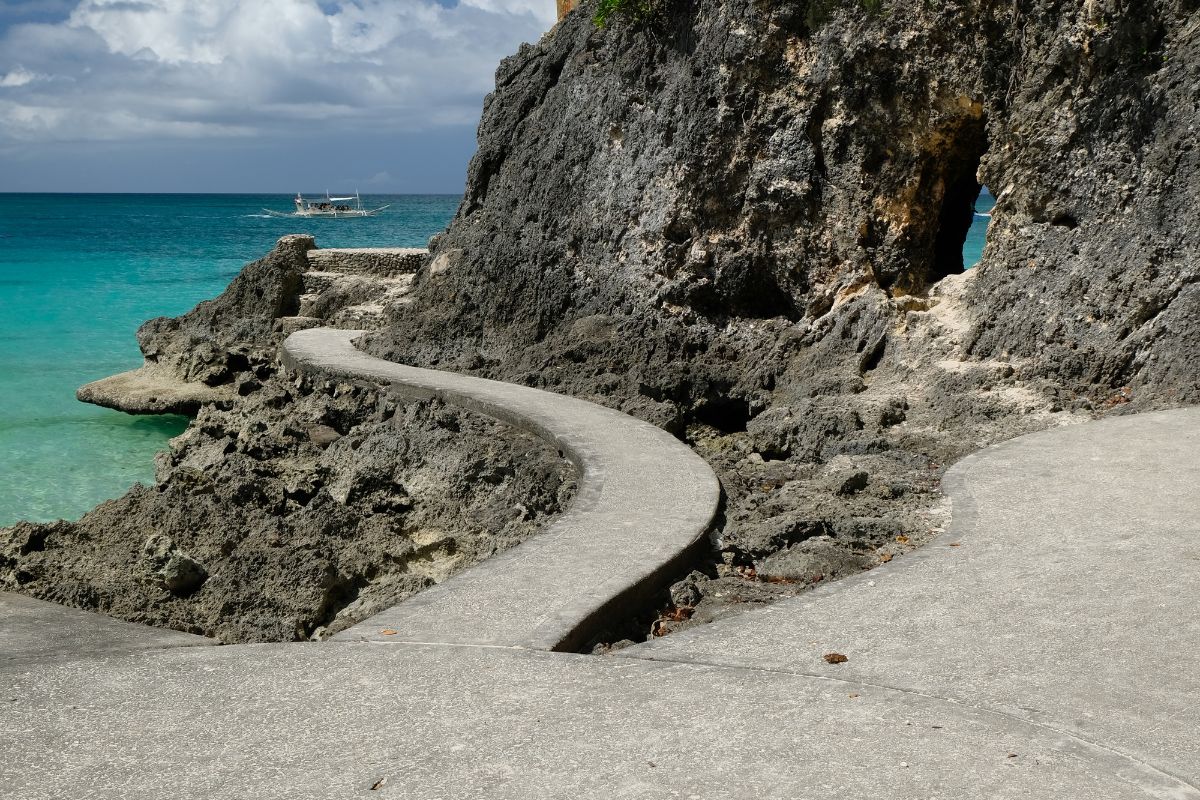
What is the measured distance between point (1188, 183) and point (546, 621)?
7.01 meters

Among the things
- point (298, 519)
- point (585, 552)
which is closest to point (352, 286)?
point (298, 519)

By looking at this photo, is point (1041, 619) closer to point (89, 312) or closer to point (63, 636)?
point (63, 636)

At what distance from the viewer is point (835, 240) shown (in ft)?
38.5

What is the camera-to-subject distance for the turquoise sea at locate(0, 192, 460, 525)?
49.4 ft

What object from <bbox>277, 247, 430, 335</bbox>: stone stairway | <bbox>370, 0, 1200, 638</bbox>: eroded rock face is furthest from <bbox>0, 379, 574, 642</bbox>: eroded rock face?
<bbox>277, 247, 430, 335</bbox>: stone stairway

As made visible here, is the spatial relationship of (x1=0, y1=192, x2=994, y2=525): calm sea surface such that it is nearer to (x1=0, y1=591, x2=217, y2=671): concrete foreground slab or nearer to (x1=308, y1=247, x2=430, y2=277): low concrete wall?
(x1=308, y1=247, x2=430, y2=277): low concrete wall

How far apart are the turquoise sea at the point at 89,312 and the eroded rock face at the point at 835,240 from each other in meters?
4.54

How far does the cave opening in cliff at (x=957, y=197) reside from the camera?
11296mm

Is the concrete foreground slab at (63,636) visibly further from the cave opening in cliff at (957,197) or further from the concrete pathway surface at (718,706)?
the cave opening in cliff at (957,197)

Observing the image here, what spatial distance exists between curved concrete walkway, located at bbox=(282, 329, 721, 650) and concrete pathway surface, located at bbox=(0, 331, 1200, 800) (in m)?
0.31

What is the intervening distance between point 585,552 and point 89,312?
33.8 metres

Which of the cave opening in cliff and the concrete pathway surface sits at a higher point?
the cave opening in cliff

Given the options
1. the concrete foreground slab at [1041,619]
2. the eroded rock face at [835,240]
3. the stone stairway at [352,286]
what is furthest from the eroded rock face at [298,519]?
the stone stairway at [352,286]

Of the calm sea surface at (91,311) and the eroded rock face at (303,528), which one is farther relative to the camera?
the calm sea surface at (91,311)
